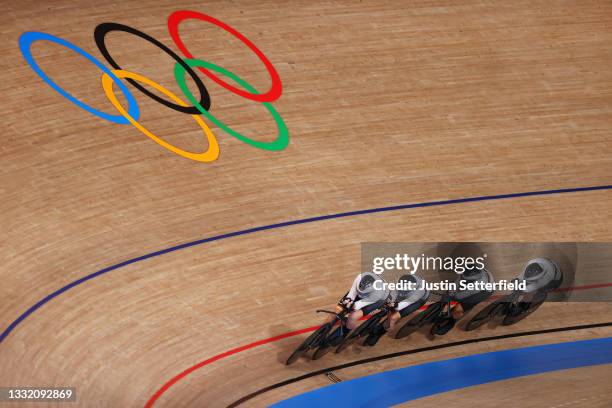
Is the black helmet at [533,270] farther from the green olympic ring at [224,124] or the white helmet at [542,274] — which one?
the green olympic ring at [224,124]

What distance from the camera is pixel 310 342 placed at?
5953mm

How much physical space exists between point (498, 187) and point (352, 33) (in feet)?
6.18

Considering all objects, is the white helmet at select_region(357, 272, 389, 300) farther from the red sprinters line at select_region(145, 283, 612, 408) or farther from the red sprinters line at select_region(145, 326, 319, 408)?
the red sprinters line at select_region(145, 326, 319, 408)

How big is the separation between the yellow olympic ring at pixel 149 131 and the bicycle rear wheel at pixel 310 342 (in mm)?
1886

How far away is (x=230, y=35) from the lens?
7.70 meters

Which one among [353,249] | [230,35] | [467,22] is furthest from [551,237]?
[230,35]

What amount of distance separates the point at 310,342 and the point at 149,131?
2.30 metres

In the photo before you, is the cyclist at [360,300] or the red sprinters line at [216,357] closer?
the red sprinters line at [216,357]

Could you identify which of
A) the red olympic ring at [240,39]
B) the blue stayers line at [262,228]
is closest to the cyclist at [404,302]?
the blue stayers line at [262,228]

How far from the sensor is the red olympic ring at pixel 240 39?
7539 millimetres

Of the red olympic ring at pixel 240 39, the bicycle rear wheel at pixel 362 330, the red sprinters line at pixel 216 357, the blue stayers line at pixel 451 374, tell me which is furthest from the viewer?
the red olympic ring at pixel 240 39

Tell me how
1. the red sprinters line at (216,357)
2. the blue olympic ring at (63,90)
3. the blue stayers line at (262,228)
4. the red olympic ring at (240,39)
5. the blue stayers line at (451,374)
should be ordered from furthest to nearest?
the red olympic ring at (240,39) < the blue olympic ring at (63,90) < the blue stayers line at (262,228) < the blue stayers line at (451,374) < the red sprinters line at (216,357)

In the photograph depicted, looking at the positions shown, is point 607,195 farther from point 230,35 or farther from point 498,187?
point 230,35

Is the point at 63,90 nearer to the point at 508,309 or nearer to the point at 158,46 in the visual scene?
the point at 158,46
